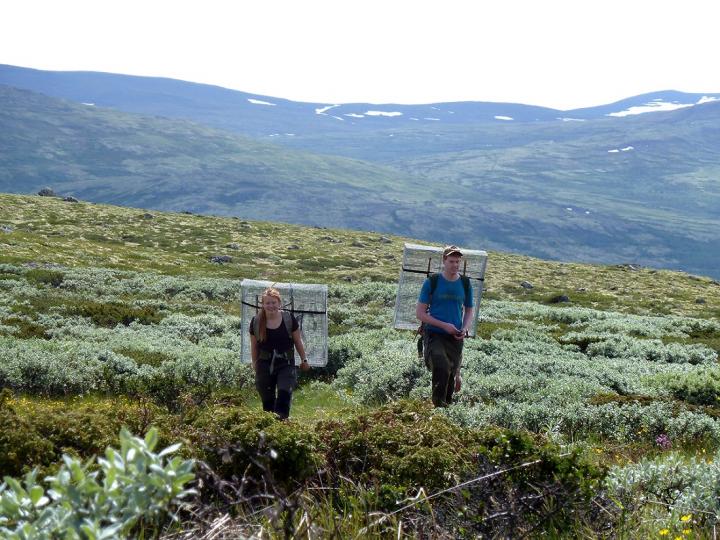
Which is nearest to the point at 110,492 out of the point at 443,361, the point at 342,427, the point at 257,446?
the point at 257,446

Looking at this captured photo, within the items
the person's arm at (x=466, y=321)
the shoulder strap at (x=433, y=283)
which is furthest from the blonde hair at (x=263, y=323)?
the person's arm at (x=466, y=321)

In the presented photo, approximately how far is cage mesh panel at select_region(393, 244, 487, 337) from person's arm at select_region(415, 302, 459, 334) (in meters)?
5.61

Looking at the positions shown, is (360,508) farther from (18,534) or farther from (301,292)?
(301,292)

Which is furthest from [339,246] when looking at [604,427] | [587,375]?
[604,427]

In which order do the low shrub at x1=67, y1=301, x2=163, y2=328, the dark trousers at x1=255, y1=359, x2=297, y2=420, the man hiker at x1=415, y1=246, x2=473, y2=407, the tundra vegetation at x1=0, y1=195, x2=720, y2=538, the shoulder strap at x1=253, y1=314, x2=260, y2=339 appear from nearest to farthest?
the tundra vegetation at x1=0, y1=195, x2=720, y2=538
the dark trousers at x1=255, y1=359, x2=297, y2=420
the shoulder strap at x1=253, y1=314, x2=260, y2=339
the man hiker at x1=415, y1=246, x2=473, y2=407
the low shrub at x1=67, y1=301, x2=163, y2=328

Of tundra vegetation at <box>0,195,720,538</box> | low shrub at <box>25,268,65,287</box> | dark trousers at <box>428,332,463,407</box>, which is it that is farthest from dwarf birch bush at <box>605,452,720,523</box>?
low shrub at <box>25,268,65,287</box>

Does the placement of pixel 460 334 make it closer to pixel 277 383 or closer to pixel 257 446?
pixel 277 383

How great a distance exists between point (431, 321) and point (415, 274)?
614 centimetres

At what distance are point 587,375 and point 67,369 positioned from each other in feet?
40.0

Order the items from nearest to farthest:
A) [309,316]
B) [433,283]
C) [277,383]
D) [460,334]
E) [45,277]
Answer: [277,383], [460,334], [433,283], [309,316], [45,277]

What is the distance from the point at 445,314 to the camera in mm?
11688

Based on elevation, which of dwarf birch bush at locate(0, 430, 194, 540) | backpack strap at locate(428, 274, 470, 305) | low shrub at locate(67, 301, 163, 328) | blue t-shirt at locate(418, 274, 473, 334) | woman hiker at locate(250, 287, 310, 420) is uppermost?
dwarf birch bush at locate(0, 430, 194, 540)

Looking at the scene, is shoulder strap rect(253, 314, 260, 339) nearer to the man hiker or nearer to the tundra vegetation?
the tundra vegetation

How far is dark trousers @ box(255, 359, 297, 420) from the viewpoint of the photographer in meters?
10.9
